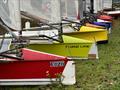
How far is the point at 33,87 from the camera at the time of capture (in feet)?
19.7

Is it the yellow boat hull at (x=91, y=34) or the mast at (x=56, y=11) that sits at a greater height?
the mast at (x=56, y=11)

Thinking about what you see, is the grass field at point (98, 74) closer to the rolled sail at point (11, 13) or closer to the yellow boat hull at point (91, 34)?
the yellow boat hull at point (91, 34)

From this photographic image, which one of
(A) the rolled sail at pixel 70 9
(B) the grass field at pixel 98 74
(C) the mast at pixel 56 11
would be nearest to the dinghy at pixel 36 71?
(B) the grass field at pixel 98 74

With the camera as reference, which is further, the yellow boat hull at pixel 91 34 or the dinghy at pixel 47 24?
the yellow boat hull at pixel 91 34

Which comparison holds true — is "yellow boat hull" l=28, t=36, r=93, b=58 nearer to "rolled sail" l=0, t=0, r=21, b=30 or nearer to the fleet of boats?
the fleet of boats

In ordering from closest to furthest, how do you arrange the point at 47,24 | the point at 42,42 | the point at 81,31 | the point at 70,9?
the point at 42,42 → the point at 47,24 → the point at 81,31 → the point at 70,9

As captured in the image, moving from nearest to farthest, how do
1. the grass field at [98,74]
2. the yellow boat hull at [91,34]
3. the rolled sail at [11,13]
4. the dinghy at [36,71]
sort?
the dinghy at [36,71], the grass field at [98,74], the rolled sail at [11,13], the yellow boat hull at [91,34]

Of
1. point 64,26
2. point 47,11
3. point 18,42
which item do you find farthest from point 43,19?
point 18,42

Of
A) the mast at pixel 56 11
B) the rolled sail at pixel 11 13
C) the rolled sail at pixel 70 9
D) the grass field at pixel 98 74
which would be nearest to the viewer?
the grass field at pixel 98 74

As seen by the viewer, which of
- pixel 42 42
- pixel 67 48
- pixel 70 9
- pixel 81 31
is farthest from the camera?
pixel 70 9

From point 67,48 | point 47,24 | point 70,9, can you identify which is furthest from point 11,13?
point 70,9

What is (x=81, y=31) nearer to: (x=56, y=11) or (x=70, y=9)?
(x=56, y=11)

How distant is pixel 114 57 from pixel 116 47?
1.65 meters

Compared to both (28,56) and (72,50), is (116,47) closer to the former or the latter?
(72,50)
